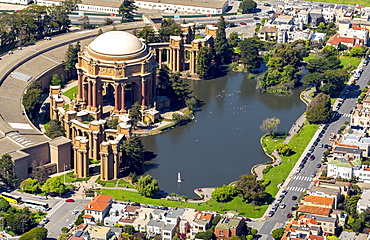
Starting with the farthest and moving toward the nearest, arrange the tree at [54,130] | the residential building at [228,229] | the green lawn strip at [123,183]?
the tree at [54,130]
the green lawn strip at [123,183]
the residential building at [228,229]

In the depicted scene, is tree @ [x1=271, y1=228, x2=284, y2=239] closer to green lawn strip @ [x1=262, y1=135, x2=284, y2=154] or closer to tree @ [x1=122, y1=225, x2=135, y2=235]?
tree @ [x1=122, y1=225, x2=135, y2=235]

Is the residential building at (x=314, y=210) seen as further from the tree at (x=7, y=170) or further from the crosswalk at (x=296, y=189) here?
the tree at (x=7, y=170)

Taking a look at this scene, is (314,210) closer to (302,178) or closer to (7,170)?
(302,178)

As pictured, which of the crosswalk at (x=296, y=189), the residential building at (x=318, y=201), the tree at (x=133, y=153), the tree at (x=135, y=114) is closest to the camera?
the residential building at (x=318, y=201)

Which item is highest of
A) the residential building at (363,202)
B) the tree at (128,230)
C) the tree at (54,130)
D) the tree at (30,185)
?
the tree at (54,130)

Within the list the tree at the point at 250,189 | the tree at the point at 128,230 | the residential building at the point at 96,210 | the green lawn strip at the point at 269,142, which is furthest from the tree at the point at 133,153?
the tree at the point at 128,230

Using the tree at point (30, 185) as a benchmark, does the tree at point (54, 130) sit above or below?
above
